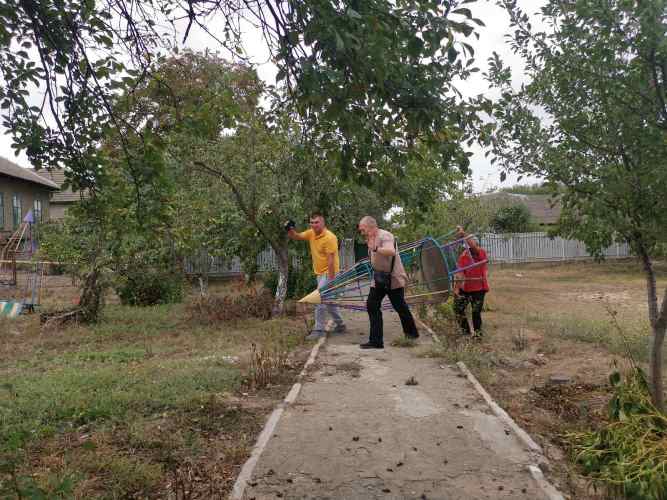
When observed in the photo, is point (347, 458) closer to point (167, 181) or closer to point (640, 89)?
point (167, 181)

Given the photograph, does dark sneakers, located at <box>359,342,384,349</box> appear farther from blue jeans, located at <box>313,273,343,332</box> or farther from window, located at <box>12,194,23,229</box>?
window, located at <box>12,194,23,229</box>

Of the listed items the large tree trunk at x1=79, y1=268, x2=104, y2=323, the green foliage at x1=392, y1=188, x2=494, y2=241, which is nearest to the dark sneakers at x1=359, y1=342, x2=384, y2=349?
the large tree trunk at x1=79, y1=268, x2=104, y2=323

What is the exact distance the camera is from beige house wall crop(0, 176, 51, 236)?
2727 cm

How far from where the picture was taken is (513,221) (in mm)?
38656

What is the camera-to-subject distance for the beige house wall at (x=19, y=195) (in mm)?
27266

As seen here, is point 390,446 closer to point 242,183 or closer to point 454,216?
point 242,183

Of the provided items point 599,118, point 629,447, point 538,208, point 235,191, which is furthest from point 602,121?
point 538,208

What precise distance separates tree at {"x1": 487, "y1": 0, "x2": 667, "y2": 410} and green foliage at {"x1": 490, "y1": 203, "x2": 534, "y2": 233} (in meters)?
32.6

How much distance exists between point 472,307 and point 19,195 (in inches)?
1036

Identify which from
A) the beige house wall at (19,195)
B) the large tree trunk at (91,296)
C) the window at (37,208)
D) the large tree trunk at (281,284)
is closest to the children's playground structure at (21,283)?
the beige house wall at (19,195)

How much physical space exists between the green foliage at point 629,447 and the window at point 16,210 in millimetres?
28804

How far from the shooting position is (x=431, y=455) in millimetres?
4477

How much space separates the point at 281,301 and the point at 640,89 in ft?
26.7

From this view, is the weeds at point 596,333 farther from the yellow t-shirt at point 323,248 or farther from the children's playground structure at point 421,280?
the yellow t-shirt at point 323,248
